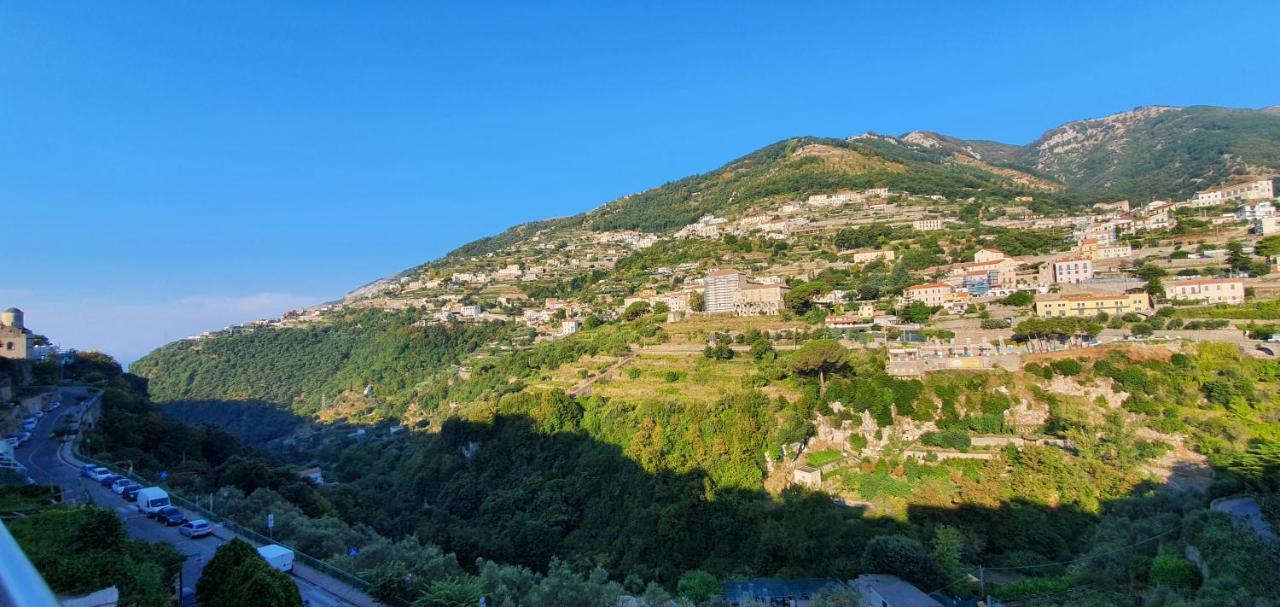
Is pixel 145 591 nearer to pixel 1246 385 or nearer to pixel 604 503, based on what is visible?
pixel 604 503

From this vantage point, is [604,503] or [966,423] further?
[604,503]

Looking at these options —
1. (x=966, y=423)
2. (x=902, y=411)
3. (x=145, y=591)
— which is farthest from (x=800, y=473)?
(x=145, y=591)

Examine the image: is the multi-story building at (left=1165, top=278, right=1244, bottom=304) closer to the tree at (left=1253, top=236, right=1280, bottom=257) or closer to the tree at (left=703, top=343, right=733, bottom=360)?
the tree at (left=1253, top=236, right=1280, bottom=257)

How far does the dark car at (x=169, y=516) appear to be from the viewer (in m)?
14.0

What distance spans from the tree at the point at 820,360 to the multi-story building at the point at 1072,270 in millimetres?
19295

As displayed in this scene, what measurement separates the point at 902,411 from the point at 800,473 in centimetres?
494

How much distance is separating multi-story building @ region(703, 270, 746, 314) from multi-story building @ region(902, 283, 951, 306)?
11242 millimetres

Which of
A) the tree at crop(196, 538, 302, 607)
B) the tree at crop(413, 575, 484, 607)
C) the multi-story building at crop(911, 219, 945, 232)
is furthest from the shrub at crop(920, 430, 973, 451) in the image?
the multi-story building at crop(911, 219, 945, 232)

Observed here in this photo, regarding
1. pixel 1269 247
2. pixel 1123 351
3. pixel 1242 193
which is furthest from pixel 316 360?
pixel 1242 193

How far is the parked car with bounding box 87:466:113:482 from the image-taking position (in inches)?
658

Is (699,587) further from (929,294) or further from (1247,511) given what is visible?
(929,294)

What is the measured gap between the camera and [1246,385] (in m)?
20.2

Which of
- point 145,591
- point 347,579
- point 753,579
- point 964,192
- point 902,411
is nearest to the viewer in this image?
point 145,591

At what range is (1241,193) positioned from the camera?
163 ft
